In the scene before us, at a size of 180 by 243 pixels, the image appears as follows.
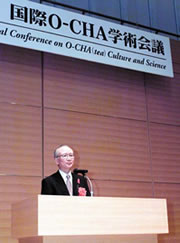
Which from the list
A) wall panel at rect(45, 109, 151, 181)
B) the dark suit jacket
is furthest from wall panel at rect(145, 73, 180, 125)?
the dark suit jacket

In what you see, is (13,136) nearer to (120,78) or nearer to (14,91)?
(14,91)

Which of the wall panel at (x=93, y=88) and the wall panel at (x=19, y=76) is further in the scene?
the wall panel at (x=93, y=88)

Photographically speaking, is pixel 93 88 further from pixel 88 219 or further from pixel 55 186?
pixel 88 219

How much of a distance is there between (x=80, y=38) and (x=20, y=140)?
53.2 inches

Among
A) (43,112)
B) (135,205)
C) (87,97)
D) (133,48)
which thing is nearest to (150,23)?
(133,48)

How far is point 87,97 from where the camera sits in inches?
194

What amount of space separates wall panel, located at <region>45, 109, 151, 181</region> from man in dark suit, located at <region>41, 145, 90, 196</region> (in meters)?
0.95

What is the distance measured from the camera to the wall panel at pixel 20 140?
4.23 meters

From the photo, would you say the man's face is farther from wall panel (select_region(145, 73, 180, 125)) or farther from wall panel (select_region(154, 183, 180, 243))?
wall panel (select_region(145, 73, 180, 125))

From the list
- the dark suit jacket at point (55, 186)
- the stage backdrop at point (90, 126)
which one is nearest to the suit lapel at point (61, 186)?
the dark suit jacket at point (55, 186)

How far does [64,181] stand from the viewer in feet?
11.2

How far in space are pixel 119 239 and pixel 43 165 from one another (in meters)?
1.54

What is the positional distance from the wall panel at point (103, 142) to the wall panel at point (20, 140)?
12cm

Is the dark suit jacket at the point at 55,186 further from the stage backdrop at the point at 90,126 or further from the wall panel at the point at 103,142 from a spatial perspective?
the wall panel at the point at 103,142
